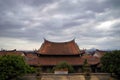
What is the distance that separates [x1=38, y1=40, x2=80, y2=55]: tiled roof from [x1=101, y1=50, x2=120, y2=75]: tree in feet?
53.2

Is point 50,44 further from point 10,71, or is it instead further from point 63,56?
point 10,71

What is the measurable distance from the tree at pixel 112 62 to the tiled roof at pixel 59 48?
1623 centimetres

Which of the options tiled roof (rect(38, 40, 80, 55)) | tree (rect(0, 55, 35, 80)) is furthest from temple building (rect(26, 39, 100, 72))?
tree (rect(0, 55, 35, 80))

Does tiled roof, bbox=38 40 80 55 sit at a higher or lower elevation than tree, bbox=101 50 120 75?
higher

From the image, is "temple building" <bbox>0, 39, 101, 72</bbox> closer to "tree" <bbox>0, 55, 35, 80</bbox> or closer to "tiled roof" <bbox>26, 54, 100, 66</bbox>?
"tiled roof" <bbox>26, 54, 100, 66</bbox>

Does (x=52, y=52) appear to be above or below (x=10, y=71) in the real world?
above

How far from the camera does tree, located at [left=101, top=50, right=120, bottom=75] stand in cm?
4596

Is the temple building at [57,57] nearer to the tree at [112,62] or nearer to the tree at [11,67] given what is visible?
the tree at [112,62]

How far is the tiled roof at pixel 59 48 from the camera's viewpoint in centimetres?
6475

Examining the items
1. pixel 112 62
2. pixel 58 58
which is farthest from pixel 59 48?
pixel 112 62

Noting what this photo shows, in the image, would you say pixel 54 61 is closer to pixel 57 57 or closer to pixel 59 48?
pixel 57 57

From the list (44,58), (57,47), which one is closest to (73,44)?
(57,47)

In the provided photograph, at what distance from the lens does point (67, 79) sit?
147ft

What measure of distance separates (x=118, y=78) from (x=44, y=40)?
29375 mm
